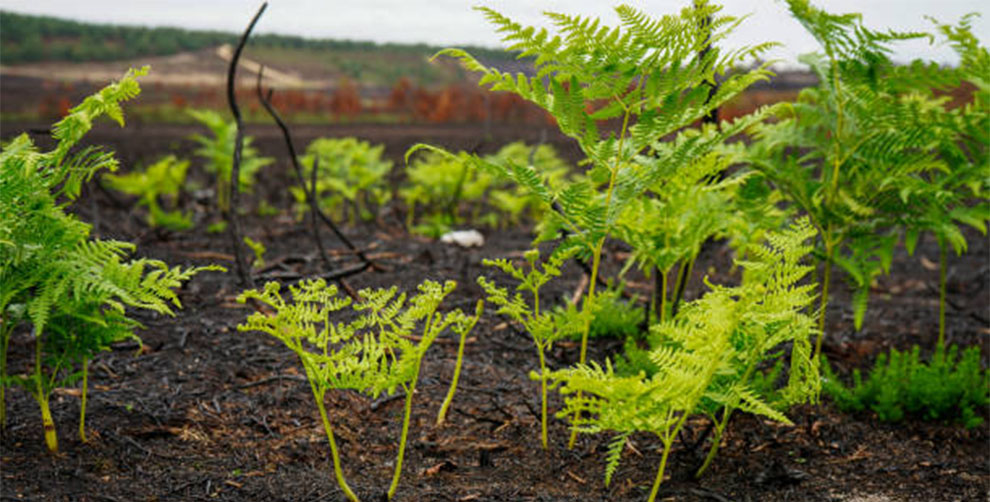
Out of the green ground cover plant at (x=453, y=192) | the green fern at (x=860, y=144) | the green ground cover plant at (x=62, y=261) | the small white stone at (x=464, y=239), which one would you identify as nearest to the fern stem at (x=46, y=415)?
the green ground cover plant at (x=62, y=261)

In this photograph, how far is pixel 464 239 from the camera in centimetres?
688

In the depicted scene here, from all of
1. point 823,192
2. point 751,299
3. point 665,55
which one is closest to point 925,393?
point 823,192

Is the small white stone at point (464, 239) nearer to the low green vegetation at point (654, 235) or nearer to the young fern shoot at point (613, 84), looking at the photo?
the low green vegetation at point (654, 235)

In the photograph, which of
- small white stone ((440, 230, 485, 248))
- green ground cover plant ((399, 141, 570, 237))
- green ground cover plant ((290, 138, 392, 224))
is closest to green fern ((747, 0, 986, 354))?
green ground cover plant ((399, 141, 570, 237))

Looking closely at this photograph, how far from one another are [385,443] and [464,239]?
12.1 ft

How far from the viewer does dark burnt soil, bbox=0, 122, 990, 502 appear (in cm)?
287

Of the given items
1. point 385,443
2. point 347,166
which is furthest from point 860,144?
point 347,166

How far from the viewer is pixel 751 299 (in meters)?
2.47

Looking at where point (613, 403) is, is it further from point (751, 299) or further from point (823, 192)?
point (823, 192)

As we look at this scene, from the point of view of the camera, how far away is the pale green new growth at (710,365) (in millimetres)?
2387

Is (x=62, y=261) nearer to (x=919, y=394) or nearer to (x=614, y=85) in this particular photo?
(x=614, y=85)

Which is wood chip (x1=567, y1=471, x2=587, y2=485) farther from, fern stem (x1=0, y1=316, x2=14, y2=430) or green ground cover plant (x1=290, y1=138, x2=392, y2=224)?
green ground cover plant (x1=290, y1=138, x2=392, y2=224)

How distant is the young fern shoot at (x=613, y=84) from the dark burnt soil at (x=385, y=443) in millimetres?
704

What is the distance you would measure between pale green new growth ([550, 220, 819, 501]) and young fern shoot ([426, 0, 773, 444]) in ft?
1.62
